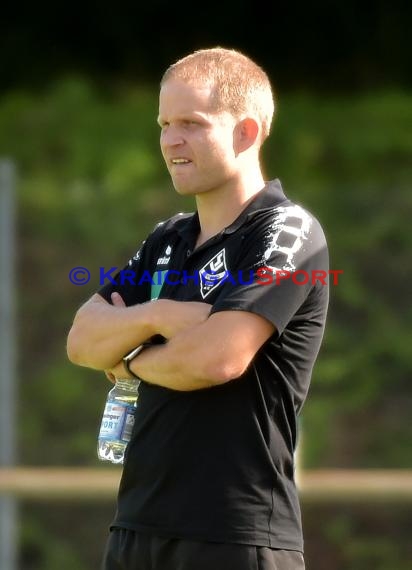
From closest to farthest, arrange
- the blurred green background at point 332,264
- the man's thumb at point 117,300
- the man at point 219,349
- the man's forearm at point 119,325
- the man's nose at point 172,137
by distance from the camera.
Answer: the man at point 219,349
the man's forearm at point 119,325
the man's nose at point 172,137
the man's thumb at point 117,300
the blurred green background at point 332,264

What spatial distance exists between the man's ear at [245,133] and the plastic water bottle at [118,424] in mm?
633

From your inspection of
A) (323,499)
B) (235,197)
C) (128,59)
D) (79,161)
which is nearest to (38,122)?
(79,161)

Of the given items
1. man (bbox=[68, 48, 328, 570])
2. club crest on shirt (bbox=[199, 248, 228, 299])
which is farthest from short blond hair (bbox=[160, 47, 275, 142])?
club crest on shirt (bbox=[199, 248, 228, 299])

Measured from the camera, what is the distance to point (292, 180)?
6.25m

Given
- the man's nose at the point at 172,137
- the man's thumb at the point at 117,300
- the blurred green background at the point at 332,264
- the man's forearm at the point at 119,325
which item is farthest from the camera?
the blurred green background at the point at 332,264

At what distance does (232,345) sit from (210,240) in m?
0.33

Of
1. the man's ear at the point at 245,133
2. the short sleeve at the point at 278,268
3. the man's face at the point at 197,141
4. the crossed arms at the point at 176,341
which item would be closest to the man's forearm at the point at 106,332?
the crossed arms at the point at 176,341

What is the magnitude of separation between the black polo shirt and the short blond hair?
0.83ft

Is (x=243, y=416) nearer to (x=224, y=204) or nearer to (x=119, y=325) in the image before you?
(x=119, y=325)

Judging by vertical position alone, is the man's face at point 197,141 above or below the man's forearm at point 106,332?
above

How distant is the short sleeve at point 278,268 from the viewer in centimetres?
266

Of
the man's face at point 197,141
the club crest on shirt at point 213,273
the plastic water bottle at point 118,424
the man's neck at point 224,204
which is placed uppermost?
the man's face at point 197,141

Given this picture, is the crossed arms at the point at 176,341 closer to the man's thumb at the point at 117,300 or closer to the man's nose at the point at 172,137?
the man's thumb at the point at 117,300

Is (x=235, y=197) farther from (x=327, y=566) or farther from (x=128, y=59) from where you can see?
(x=128, y=59)
